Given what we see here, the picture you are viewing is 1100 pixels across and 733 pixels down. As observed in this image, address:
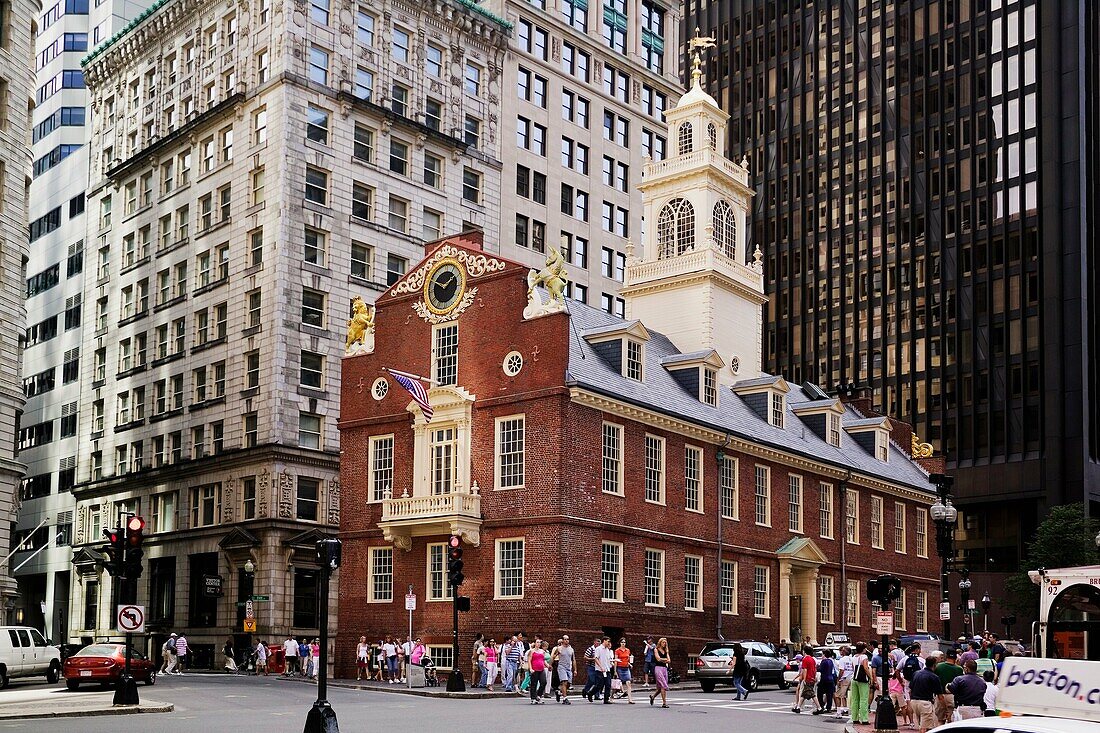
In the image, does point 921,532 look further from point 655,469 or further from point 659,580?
point 655,469

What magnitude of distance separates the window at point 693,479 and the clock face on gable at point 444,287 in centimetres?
1067

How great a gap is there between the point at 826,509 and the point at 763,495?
5.83 metres

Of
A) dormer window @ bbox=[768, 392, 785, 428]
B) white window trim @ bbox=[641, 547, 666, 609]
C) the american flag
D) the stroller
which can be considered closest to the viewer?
the stroller

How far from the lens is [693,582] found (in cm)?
5056

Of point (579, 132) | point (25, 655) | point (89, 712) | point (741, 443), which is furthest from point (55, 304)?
point (89, 712)

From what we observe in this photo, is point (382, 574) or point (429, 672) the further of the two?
point (382, 574)

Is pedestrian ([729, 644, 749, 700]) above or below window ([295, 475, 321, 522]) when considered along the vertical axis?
below

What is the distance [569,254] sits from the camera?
83125 millimetres

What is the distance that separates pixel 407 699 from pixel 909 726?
1397 centimetres

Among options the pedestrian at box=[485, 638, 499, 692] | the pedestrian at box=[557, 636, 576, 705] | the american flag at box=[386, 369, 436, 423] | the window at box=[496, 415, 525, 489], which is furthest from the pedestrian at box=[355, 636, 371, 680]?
the pedestrian at box=[557, 636, 576, 705]

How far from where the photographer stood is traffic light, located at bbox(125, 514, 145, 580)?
30.4 m

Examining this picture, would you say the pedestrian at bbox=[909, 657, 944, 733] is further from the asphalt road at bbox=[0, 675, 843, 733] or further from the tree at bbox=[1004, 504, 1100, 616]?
the tree at bbox=[1004, 504, 1100, 616]

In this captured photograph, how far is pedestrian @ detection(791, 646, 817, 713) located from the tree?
4483cm

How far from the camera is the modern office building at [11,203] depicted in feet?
171
